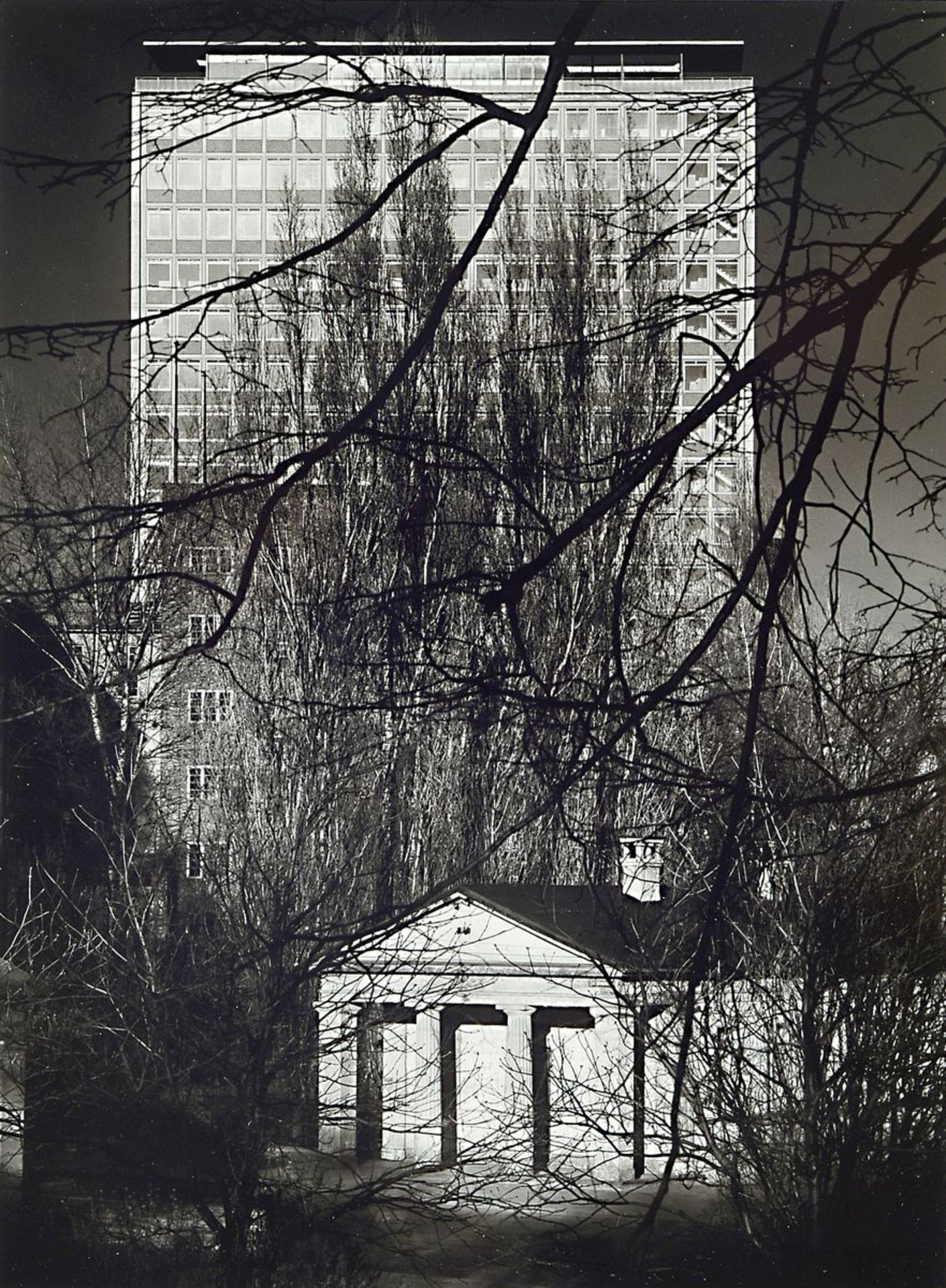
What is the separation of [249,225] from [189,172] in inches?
5.3

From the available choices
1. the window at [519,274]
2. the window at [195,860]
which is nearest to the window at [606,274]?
the window at [519,274]

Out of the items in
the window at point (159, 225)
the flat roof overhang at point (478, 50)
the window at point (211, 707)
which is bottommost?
the window at point (211, 707)

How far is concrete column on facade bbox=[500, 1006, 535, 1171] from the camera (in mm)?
2135

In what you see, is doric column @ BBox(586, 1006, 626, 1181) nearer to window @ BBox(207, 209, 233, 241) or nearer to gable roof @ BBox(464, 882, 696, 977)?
gable roof @ BBox(464, 882, 696, 977)

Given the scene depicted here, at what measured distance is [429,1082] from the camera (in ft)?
7.08

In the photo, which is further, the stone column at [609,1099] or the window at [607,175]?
the window at [607,175]

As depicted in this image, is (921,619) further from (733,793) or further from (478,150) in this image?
(478,150)

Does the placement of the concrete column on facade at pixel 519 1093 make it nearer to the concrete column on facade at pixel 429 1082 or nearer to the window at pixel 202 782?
the concrete column on facade at pixel 429 1082

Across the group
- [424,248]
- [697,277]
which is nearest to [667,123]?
[697,277]

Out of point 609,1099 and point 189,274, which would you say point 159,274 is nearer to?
point 189,274

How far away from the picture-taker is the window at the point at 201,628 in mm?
2246

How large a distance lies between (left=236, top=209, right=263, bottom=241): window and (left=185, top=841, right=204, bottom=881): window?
111 cm

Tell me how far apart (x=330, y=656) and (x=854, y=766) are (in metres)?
0.98

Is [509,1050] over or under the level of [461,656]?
under
